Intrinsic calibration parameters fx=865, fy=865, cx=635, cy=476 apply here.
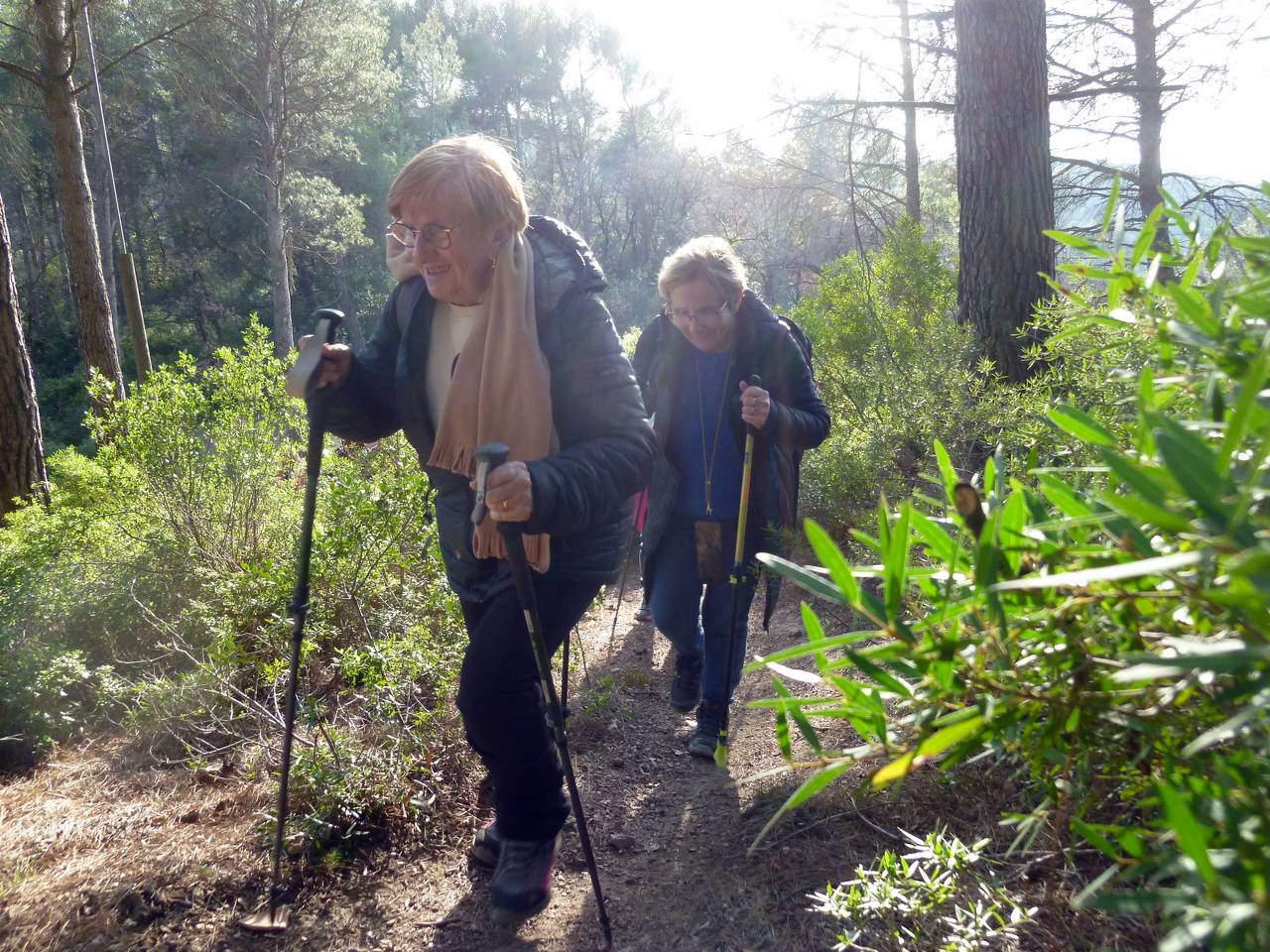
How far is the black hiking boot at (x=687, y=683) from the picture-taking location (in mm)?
4465

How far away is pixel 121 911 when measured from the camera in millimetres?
2561

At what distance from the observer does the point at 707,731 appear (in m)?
4.06

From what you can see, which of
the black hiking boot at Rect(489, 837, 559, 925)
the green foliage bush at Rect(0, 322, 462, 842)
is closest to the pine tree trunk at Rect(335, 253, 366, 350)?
the green foliage bush at Rect(0, 322, 462, 842)

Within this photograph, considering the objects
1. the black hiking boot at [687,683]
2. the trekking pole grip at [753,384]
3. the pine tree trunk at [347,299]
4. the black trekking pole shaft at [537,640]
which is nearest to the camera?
the black trekking pole shaft at [537,640]

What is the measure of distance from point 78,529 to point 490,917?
3.83m

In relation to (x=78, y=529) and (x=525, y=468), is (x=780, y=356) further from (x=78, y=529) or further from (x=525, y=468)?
(x=78, y=529)

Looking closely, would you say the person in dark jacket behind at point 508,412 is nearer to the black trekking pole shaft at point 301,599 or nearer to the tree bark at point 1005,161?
the black trekking pole shaft at point 301,599

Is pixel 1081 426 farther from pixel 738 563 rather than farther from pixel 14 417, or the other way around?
pixel 14 417

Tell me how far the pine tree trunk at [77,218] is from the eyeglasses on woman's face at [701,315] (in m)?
6.67

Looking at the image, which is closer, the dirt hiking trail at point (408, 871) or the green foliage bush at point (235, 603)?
the dirt hiking trail at point (408, 871)

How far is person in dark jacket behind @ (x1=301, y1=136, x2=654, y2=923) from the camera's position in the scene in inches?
99.7

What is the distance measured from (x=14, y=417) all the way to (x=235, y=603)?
4.03 meters

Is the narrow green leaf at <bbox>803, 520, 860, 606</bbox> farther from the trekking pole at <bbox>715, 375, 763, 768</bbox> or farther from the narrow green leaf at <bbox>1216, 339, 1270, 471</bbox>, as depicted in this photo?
the trekking pole at <bbox>715, 375, 763, 768</bbox>

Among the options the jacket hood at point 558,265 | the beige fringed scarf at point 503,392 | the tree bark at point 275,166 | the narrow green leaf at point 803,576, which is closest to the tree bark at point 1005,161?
the jacket hood at point 558,265
